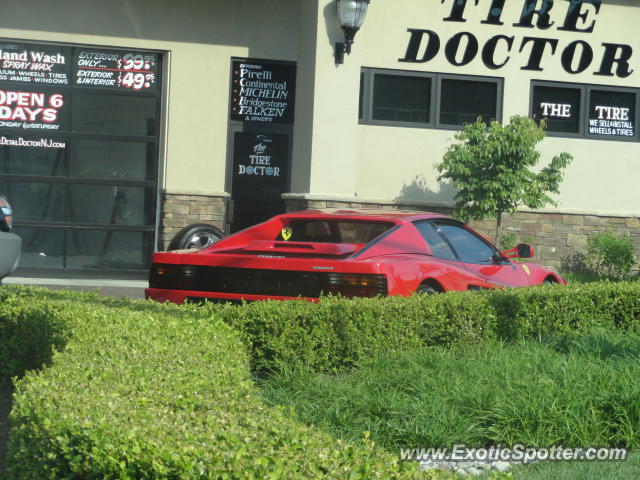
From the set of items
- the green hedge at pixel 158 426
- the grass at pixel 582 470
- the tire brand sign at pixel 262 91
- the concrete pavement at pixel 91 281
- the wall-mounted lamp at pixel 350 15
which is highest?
the wall-mounted lamp at pixel 350 15

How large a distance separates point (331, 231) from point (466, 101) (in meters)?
7.98

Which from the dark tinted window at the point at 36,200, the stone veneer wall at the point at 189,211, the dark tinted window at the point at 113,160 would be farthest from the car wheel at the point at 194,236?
the dark tinted window at the point at 36,200

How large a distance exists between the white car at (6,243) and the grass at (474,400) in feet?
12.0

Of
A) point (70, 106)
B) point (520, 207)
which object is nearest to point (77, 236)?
point (70, 106)

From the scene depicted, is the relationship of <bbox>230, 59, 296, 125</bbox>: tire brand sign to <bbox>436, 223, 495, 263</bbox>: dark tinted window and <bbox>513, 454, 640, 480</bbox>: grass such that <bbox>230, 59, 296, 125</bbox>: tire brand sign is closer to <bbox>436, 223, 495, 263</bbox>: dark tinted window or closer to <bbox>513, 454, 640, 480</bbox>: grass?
<bbox>436, 223, 495, 263</bbox>: dark tinted window

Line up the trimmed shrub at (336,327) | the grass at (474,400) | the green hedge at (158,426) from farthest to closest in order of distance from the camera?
the trimmed shrub at (336,327), the grass at (474,400), the green hedge at (158,426)

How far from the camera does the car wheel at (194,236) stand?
45.1 ft

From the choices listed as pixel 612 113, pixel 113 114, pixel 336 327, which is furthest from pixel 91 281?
pixel 612 113

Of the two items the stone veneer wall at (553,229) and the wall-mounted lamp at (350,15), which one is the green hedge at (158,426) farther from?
the stone veneer wall at (553,229)

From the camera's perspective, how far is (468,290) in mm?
8344

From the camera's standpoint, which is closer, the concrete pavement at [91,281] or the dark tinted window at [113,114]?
the concrete pavement at [91,281]

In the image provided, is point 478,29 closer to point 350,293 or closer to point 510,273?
point 510,273

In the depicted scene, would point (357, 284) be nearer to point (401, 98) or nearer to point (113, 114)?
point (401, 98)

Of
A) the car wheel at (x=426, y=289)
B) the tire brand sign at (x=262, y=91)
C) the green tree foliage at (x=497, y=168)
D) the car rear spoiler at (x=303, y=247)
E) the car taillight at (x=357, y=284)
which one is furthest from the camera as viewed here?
the tire brand sign at (x=262, y=91)
